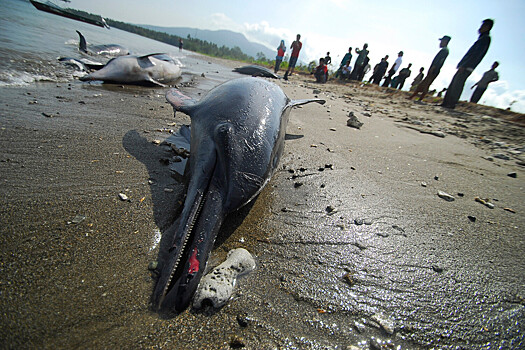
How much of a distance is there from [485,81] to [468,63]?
447cm

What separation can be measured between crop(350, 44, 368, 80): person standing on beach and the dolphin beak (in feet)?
60.8

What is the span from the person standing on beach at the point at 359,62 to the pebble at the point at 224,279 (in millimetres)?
18701

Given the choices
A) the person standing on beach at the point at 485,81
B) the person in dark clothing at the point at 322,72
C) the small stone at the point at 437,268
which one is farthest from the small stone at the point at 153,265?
the person in dark clothing at the point at 322,72

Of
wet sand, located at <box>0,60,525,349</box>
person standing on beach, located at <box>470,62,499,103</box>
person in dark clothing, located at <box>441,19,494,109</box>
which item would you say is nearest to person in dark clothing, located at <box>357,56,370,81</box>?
person standing on beach, located at <box>470,62,499,103</box>

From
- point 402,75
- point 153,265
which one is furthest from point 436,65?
point 153,265

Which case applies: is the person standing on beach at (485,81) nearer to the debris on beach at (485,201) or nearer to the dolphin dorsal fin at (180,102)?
the debris on beach at (485,201)

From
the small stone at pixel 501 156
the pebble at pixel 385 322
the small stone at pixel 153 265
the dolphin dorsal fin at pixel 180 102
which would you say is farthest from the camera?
the small stone at pixel 501 156

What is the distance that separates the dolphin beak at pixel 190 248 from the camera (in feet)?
4.15

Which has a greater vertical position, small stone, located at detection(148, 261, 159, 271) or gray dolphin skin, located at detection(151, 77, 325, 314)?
gray dolphin skin, located at detection(151, 77, 325, 314)

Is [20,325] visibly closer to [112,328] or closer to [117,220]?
[112,328]

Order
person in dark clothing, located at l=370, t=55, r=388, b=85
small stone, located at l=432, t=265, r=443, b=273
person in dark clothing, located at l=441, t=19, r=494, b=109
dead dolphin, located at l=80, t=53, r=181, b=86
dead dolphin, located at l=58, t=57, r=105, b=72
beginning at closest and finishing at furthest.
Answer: small stone, located at l=432, t=265, r=443, b=273
dead dolphin, located at l=80, t=53, r=181, b=86
dead dolphin, located at l=58, t=57, r=105, b=72
person in dark clothing, located at l=441, t=19, r=494, b=109
person in dark clothing, located at l=370, t=55, r=388, b=85

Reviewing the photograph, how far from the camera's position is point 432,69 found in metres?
10.1

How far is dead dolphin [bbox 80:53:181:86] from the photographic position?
6200 mm

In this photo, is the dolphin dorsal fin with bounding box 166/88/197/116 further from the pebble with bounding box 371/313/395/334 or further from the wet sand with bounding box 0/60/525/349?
the pebble with bounding box 371/313/395/334
